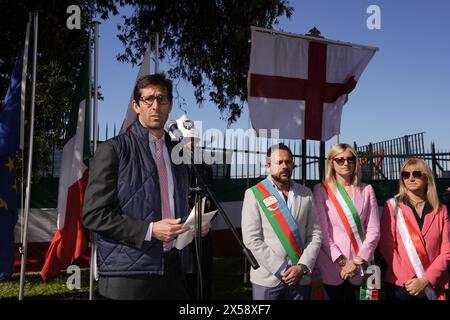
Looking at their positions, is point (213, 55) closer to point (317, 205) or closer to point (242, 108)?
point (242, 108)

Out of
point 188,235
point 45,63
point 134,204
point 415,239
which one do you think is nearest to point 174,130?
point 134,204

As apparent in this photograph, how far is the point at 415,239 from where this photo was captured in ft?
10.8

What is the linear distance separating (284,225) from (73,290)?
473cm

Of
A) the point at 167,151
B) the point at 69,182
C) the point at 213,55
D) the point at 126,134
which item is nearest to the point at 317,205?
the point at 167,151

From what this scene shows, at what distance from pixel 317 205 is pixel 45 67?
4939 millimetres

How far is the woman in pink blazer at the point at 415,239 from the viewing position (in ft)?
10.6

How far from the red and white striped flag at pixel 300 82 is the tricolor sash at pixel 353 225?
1977 millimetres

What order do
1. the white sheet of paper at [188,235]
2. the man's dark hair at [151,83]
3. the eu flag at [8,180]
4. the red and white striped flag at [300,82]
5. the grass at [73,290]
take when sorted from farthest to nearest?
the grass at [73,290], the red and white striped flag at [300,82], the eu flag at [8,180], the man's dark hair at [151,83], the white sheet of paper at [188,235]

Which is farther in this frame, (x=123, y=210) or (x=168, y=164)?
(x=168, y=164)

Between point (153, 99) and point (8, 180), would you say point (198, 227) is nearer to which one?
point (153, 99)

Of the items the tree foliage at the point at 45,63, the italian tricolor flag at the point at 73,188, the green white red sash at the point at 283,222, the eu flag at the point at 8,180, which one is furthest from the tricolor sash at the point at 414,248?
the tree foliage at the point at 45,63

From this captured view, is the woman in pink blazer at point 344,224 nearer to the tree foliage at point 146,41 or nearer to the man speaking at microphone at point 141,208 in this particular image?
the man speaking at microphone at point 141,208

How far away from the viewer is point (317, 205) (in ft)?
11.6

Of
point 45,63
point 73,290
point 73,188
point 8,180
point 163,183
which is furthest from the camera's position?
point 45,63
